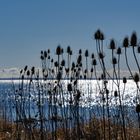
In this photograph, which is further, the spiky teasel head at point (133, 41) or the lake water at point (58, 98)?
the lake water at point (58, 98)

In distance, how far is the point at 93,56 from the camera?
10.5 meters

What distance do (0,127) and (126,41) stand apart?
8.39 meters

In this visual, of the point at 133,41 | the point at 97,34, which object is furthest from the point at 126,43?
the point at 97,34

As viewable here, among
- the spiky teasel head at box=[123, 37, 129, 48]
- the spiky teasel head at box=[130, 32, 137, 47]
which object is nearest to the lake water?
the spiky teasel head at box=[123, 37, 129, 48]

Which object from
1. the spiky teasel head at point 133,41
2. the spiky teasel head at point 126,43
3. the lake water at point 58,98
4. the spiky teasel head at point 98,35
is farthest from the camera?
the lake water at point 58,98

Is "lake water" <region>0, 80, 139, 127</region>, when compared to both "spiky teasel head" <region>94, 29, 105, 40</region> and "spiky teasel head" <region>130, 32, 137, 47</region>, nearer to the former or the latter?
"spiky teasel head" <region>94, 29, 105, 40</region>

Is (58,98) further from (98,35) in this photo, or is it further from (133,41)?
(133,41)

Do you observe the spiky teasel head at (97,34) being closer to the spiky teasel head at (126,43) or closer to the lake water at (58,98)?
the spiky teasel head at (126,43)

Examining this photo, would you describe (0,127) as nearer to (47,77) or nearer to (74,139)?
(47,77)

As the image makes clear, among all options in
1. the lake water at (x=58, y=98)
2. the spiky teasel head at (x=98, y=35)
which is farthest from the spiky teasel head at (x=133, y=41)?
the lake water at (x=58, y=98)

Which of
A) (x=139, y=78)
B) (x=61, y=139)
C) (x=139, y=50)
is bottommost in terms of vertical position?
(x=61, y=139)

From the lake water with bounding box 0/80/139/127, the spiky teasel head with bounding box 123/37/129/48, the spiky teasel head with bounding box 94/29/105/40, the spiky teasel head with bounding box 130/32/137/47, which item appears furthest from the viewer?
the lake water with bounding box 0/80/139/127

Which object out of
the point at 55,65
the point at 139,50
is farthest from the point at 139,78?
the point at 55,65

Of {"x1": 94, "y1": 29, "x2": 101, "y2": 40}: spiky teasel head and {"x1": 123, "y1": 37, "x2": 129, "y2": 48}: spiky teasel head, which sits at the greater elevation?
{"x1": 94, "y1": 29, "x2": 101, "y2": 40}: spiky teasel head
